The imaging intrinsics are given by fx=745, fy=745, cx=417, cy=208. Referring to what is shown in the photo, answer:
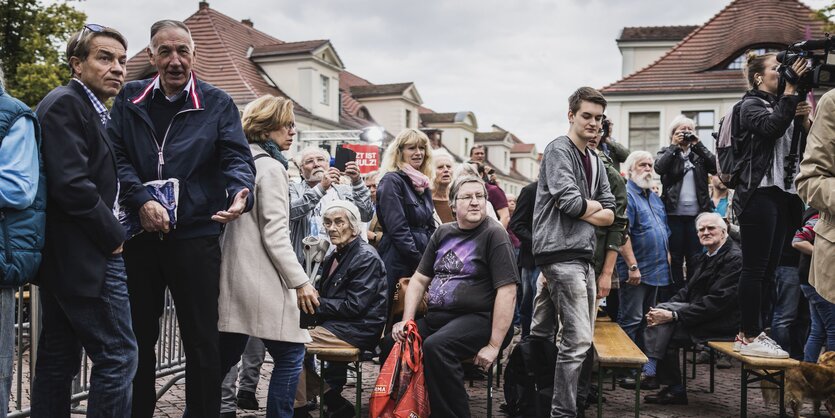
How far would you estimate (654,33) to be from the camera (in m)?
33.9

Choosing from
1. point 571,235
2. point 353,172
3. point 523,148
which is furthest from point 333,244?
point 523,148

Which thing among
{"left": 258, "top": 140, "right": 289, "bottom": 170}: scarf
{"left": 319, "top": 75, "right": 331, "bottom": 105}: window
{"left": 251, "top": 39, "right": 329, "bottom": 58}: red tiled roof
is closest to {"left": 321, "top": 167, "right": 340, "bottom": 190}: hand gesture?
{"left": 258, "top": 140, "right": 289, "bottom": 170}: scarf

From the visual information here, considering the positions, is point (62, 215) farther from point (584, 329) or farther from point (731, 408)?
point (731, 408)

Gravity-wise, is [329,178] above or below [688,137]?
below

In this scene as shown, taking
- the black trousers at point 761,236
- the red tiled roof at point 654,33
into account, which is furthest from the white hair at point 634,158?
the red tiled roof at point 654,33

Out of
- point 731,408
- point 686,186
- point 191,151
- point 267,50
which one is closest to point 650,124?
point 267,50

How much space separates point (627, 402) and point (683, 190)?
275 cm

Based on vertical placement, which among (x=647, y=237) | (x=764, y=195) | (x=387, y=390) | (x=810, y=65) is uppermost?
(x=810, y=65)

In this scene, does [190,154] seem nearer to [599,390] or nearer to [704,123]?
[599,390]

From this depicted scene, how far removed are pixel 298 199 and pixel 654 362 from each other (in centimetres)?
338

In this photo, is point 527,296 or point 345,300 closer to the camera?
point 345,300

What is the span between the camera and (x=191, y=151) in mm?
3664

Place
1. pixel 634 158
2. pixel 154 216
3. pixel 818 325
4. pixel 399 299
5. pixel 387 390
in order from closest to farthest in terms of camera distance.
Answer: pixel 154 216
pixel 387 390
pixel 399 299
pixel 818 325
pixel 634 158

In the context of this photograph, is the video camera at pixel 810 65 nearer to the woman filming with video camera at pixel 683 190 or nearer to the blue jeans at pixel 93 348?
the woman filming with video camera at pixel 683 190
